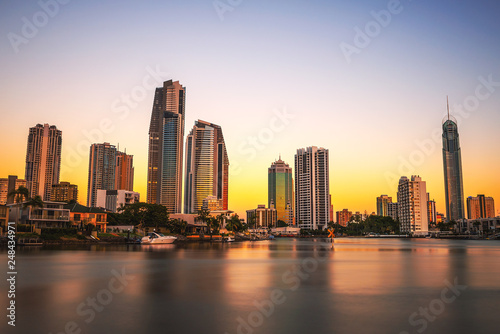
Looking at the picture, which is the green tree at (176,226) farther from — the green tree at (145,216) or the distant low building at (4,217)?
the distant low building at (4,217)

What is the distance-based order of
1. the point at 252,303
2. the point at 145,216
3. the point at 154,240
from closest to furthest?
the point at 252,303 < the point at 154,240 < the point at 145,216

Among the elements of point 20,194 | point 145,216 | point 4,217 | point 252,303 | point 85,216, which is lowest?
point 252,303

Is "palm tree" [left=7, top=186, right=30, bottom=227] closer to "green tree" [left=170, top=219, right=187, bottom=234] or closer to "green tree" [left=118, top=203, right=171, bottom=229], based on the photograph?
"green tree" [left=118, top=203, right=171, bottom=229]

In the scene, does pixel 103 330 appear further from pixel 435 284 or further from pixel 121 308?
pixel 435 284

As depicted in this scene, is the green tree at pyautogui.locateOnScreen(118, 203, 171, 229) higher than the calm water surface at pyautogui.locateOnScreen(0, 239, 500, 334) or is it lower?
higher

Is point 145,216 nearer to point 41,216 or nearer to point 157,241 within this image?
point 157,241

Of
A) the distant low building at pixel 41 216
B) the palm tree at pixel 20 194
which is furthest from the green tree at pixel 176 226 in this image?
the palm tree at pixel 20 194

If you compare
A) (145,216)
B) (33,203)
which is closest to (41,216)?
(33,203)

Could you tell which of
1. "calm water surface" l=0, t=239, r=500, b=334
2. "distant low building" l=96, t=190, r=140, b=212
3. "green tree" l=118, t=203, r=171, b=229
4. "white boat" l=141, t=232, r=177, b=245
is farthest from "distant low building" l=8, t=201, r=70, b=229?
"distant low building" l=96, t=190, r=140, b=212
